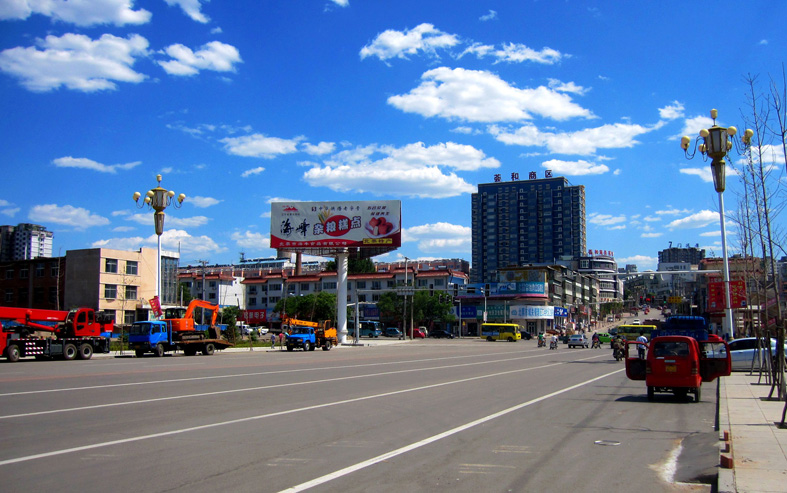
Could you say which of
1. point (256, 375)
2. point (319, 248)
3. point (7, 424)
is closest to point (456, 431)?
point (7, 424)

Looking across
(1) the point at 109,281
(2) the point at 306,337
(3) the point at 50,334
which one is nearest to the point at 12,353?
(3) the point at 50,334

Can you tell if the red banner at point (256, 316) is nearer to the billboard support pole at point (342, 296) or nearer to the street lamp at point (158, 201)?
the billboard support pole at point (342, 296)

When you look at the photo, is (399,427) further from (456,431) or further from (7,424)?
(7,424)

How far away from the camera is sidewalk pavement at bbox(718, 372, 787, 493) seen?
24.5 ft

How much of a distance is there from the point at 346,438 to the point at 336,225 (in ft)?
179

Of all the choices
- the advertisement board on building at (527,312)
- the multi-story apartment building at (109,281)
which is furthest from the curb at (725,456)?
the advertisement board on building at (527,312)

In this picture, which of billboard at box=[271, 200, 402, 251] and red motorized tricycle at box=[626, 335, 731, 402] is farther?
billboard at box=[271, 200, 402, 251]

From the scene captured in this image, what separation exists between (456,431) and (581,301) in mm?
151562

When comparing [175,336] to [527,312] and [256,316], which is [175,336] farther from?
[256,316]

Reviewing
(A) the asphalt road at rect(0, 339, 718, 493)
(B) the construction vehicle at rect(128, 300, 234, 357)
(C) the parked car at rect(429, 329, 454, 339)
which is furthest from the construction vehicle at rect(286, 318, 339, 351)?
(C) the parked car at rect(429, 329, 454, 339)

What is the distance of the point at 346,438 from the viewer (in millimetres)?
10609

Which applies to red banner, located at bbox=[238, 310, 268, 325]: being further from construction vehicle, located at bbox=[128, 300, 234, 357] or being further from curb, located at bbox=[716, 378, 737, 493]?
curb, located at bbox=[716, 378, 737, 493]

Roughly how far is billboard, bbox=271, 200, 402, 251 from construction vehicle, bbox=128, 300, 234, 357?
19.8 m

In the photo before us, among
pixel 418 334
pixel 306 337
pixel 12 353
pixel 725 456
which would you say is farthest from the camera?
pixel 418 334
